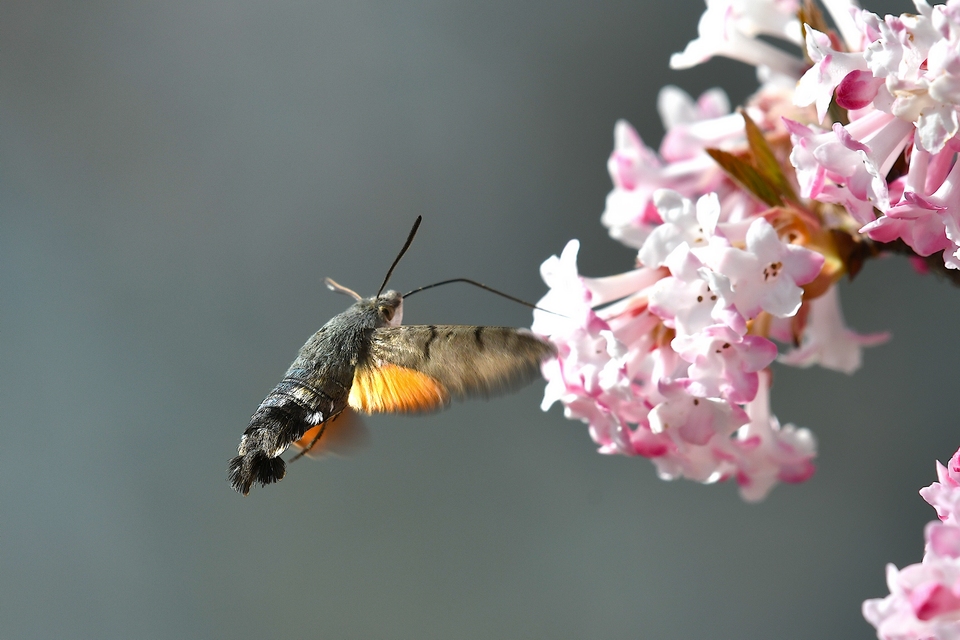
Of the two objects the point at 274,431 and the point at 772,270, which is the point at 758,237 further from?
the point at 274,431

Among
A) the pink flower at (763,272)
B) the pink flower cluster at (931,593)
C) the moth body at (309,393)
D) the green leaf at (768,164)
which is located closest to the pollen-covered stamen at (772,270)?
the pink flower at (763,272)

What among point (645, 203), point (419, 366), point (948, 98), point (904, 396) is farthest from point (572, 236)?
point (948, 98)

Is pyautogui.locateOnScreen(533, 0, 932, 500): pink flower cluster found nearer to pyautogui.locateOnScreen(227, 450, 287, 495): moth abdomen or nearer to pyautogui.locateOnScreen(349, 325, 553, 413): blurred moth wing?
pyautogui.locateOnScreen(349, 325, 553, 413): blurred moth wing

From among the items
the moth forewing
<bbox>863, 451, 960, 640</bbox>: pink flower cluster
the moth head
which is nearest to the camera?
<bbox>863, 451, 960, 640</bbox>: pink flower cluster

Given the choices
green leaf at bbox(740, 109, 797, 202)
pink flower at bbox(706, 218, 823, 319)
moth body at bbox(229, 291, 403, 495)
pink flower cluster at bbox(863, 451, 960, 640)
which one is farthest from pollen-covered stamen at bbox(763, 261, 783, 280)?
moth body at bbox(229, 291, 403, 495)

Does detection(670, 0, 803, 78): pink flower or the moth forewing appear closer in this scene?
the moth forewing

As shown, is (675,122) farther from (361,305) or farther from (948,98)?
(948,98)

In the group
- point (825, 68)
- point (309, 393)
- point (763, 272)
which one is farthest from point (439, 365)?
point (825, 68)
